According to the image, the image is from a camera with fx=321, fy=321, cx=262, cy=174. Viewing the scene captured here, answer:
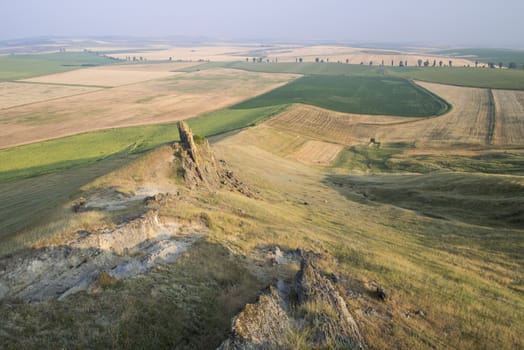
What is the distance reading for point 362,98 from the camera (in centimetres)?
14875

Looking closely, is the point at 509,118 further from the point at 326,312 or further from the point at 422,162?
the point at 326,312

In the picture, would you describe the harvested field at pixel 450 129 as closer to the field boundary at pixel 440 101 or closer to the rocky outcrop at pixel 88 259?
the field boundary at pixel 440 101

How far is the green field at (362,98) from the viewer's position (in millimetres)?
126000

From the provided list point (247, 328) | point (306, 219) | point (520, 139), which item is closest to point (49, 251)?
point (247, 328)

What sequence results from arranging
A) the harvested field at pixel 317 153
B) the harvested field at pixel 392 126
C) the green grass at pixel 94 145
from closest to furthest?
the green grass at pixel 94 145 → the harvested field at pixel 317 153 → the harvested field at pixel 392 126

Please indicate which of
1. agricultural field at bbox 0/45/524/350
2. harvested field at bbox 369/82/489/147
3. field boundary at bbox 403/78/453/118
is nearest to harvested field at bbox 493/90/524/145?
agricultural field at bbox 0/45/524/350

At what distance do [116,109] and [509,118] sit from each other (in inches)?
5512

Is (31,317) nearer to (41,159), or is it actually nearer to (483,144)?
(41,159)

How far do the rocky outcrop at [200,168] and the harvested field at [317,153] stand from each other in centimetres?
3583

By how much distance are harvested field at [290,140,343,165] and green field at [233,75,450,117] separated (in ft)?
140

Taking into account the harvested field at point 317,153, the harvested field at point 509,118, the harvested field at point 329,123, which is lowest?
the harvested field at point 317,153

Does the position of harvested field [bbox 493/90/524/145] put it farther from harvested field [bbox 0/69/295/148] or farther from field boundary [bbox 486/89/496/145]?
harvested field [bbox 0/69/295/148]

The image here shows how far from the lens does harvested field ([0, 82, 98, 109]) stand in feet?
456

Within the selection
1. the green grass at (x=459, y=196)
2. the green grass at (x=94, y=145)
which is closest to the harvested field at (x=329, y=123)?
the green grass at (x=94, y=145)
